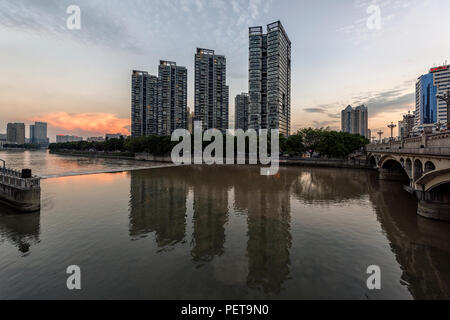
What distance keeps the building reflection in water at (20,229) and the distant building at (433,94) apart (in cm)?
19705

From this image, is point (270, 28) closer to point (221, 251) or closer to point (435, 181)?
point (435, 181)

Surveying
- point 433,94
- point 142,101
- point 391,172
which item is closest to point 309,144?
point 391,172

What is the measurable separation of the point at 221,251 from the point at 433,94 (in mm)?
205367

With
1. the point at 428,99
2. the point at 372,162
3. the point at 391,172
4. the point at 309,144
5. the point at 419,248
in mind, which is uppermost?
the point at 428,99

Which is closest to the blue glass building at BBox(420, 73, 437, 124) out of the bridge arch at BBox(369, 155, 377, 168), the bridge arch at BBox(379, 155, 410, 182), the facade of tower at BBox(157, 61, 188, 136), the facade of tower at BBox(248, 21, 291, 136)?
the facade of tower at BBox(248, 21, 291, 136)

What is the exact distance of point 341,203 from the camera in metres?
25.6

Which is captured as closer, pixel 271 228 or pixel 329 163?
pixel 271 228

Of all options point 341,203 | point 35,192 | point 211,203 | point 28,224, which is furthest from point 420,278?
point 35,192

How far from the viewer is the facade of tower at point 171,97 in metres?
162

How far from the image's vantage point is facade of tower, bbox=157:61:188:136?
533 feet

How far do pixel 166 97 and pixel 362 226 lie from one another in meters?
166

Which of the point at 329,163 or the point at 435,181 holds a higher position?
the point at 329,163

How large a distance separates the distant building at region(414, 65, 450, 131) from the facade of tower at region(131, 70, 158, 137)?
197 meters

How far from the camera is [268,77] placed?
12694 cm
